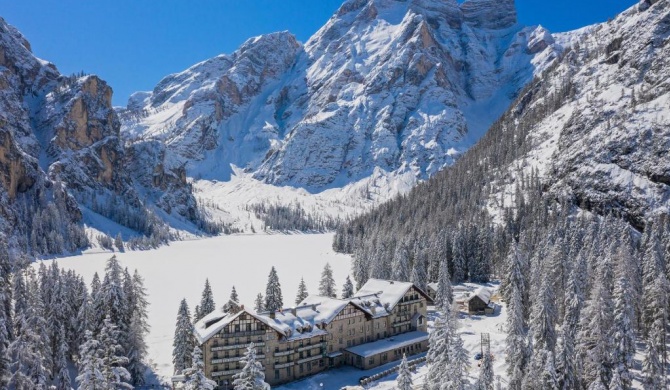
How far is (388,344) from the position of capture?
5959cm

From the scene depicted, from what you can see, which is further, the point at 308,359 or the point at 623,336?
the point at 308,359

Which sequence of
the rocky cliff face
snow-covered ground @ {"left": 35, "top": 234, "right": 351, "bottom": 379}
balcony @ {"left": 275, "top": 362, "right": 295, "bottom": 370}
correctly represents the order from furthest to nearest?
the rocky cliff face
snow-covered ground @ {"left": 35, "top": 234, "right": 351, "bottom": 379}
balcony @ {"left": 275, "top": 362, "right": 295, "bottom": 370}

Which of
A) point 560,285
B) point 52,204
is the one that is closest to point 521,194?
point 560,285

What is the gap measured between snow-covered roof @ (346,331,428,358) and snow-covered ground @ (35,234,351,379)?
2378 cm

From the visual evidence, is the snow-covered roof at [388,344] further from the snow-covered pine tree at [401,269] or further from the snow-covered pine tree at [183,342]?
the snow-covered pine tree at [401,269]

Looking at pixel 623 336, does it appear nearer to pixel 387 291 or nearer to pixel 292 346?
pixel 387 291

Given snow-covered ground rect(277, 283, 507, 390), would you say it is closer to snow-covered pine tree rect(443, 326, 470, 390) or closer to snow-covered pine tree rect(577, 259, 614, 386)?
snow-covered pine tree rect(577, 259, 614, 386)

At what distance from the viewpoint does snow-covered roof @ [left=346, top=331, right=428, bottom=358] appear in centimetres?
5647

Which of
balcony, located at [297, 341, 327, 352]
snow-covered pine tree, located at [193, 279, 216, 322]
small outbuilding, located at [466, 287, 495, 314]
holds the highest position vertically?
snow-covered pine tree, located at [193, 279, 216, 322]

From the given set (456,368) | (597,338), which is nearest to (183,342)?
(456,368)

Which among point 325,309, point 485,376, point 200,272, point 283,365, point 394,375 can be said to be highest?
point 200,272

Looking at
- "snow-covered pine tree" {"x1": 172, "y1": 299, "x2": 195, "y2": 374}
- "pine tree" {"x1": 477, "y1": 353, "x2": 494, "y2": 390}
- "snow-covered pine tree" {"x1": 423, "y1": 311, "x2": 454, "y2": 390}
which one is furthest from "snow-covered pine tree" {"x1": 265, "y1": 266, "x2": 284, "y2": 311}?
"pine tree" {"x1": 477, "y1": 353, "x2": 494, "y2": 390}

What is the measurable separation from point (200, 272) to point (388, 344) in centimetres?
8010

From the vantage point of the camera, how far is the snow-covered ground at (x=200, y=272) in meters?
76.2
